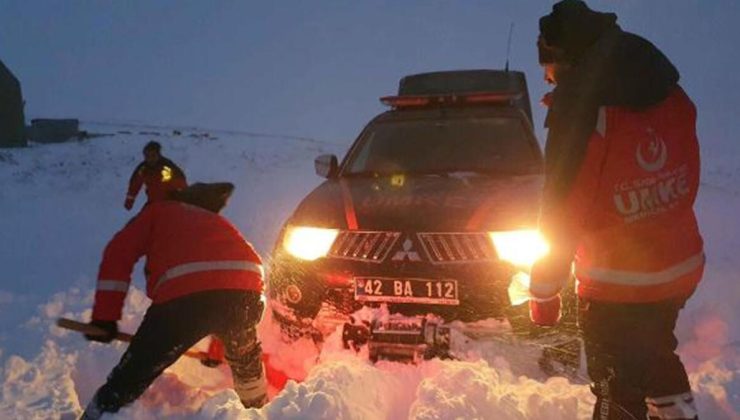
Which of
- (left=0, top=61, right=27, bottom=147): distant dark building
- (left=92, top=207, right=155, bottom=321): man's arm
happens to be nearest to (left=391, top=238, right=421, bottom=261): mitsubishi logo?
A: (left=92, top=207, right=155, bottom=321): man's arm

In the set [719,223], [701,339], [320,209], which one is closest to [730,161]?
[719,223]

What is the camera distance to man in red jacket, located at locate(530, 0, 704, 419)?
2.01 meters

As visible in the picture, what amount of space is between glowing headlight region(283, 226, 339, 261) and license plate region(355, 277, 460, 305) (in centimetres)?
32

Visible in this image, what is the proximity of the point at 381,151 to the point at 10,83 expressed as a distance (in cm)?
3048

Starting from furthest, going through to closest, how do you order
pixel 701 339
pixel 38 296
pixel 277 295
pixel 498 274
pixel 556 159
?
pixel 38 296, pixel 701 339, pixel 277 295, pixel 498 274, pixel 556 159

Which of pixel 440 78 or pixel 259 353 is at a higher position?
pixel 440 78

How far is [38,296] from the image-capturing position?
6.29 meters

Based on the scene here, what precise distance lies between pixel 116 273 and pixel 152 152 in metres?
5.62

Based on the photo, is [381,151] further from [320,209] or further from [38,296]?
[38,296]

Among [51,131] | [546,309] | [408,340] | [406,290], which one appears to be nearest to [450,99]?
[406,290]

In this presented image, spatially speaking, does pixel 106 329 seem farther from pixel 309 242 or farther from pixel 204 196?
pixel 309 242

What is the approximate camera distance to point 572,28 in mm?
2076

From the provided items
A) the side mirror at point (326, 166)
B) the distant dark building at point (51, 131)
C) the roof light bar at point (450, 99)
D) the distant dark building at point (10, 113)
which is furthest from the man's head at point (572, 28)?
the distant dark building at point (51, 131)

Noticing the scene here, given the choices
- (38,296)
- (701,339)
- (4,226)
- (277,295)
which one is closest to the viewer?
(277,295)
